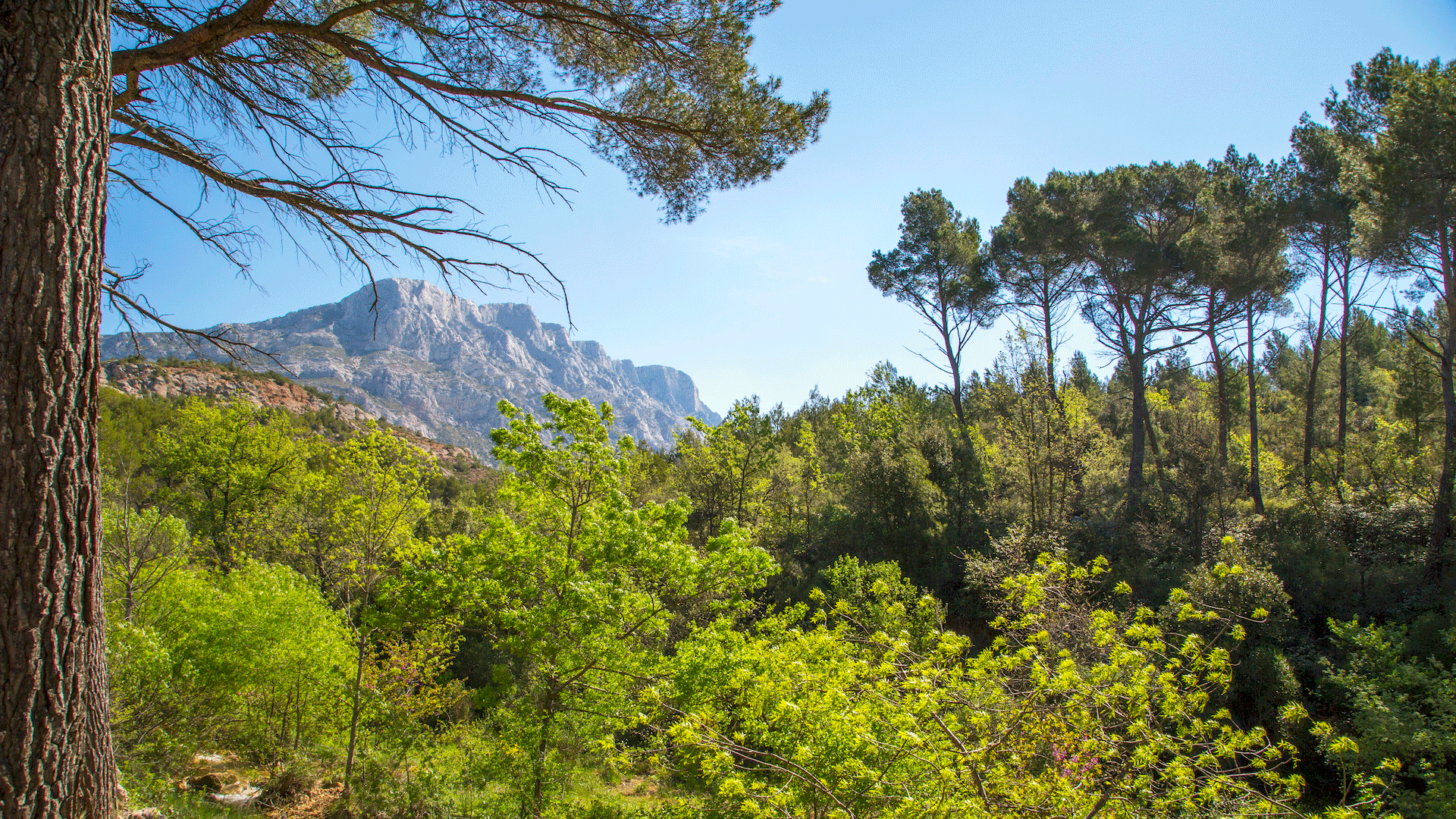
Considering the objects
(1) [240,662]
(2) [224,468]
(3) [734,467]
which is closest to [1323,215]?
(3) [734,467]

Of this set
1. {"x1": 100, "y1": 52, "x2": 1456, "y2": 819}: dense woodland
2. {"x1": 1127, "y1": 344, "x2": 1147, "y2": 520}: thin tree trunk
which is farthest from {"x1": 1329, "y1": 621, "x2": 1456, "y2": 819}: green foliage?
{"x1": 1127, "y1": 344, "x2": 1147, "y2": 520}: thin tree trunk

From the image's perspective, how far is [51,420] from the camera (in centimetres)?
195

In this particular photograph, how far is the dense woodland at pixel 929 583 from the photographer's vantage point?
16.3ft

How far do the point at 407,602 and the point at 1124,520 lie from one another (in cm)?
1800

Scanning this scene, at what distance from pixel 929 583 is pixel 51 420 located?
18.8 m

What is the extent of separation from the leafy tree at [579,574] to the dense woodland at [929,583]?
0.06 metres

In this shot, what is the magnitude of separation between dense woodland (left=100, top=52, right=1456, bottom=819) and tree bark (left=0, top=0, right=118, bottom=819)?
318 cm

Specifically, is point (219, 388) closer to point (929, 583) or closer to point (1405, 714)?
point (929, 583)

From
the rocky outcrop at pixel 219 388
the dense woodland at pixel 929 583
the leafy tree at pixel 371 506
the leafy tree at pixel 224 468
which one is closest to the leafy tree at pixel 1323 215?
the dense woodland at pixel 929 583

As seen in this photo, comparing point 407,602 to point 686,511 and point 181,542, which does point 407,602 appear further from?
point 181,542

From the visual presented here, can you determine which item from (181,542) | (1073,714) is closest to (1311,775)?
(1073,714)

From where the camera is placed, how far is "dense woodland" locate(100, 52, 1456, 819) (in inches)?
195

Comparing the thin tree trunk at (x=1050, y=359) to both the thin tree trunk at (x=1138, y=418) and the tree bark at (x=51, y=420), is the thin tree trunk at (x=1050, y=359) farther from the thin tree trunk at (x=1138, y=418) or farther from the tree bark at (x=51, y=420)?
the tree bark at (x=51, y=420)

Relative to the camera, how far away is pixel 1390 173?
464 inches
